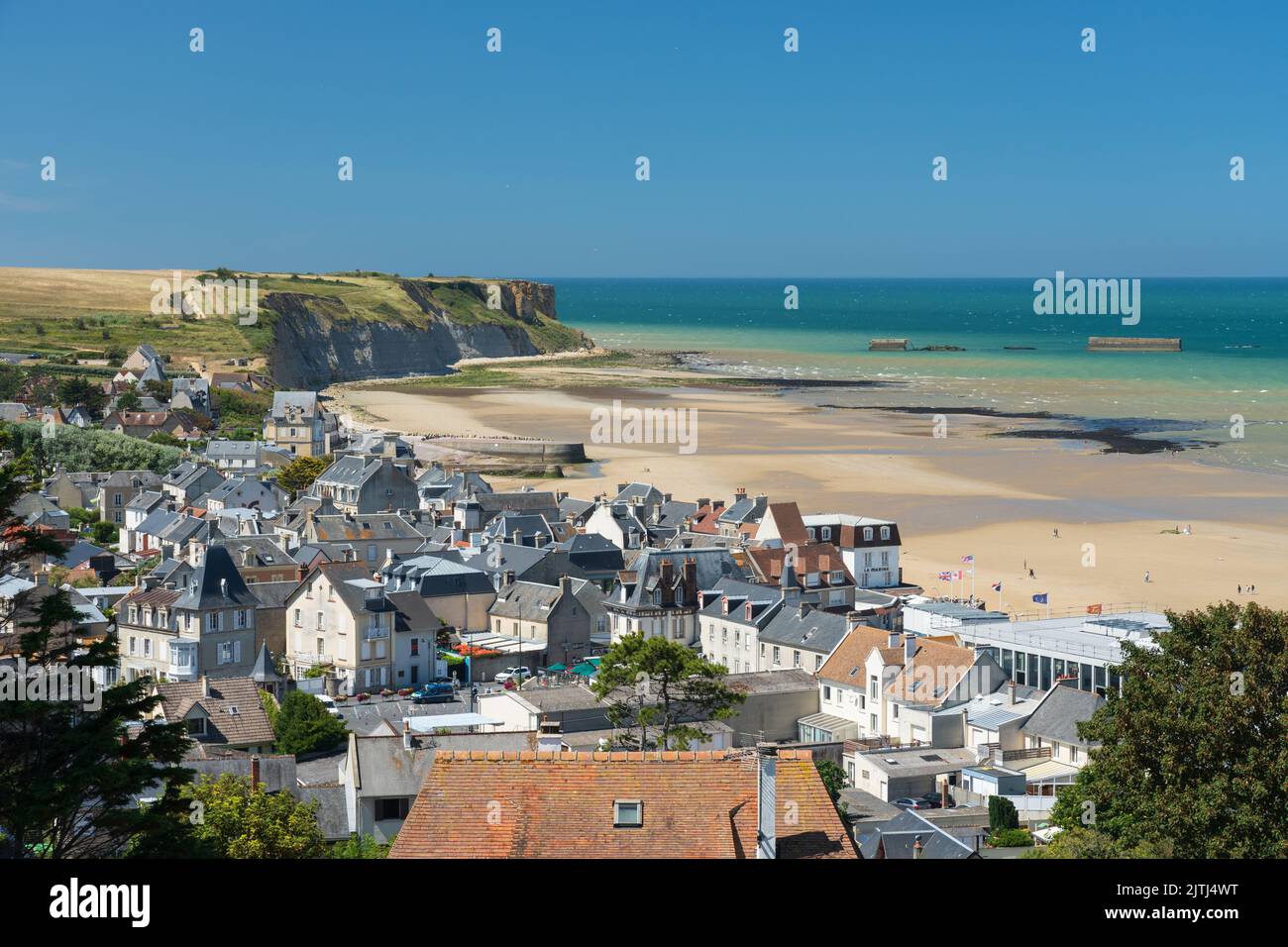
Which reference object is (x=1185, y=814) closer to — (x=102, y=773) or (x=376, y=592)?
(x=102, y=773)

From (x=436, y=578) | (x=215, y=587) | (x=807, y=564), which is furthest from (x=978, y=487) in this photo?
(x=215, y=587)

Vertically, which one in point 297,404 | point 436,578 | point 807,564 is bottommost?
point 436,578

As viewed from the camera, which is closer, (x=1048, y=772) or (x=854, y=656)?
(x=1048, y=772)

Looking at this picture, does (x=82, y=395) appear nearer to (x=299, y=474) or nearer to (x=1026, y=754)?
(x=299, y=474)

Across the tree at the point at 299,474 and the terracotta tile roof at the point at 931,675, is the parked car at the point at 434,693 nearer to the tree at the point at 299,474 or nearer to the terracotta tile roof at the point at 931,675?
the terracotta tile roof at the point at 931,675

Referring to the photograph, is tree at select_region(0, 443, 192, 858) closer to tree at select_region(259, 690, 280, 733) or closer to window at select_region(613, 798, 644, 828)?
window at select_region(613, 798, 644, 828)
